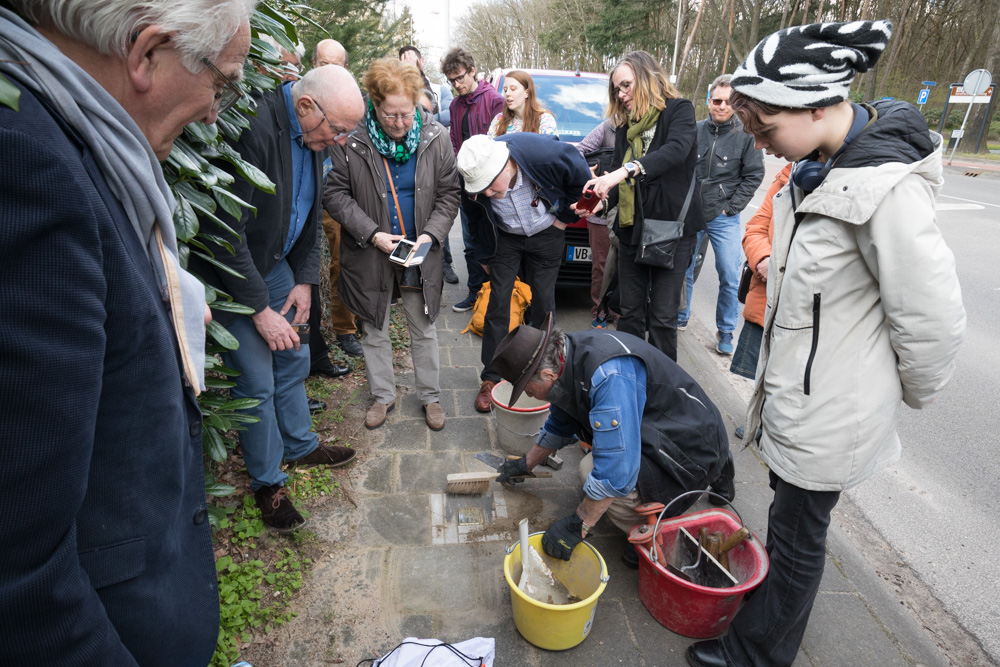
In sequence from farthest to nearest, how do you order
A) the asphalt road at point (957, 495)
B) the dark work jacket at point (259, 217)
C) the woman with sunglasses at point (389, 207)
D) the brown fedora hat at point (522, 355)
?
the woman with sunglasses at point (389, 207) < the asphalt road at point (957, 495) < the brown fedora hat at point (522, 355) < the dark work jacket at point (259, 217)

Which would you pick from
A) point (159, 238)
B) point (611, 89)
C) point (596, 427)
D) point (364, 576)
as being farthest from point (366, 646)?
point (611, 89)

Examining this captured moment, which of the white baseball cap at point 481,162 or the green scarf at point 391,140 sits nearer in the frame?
the green scarf at point 391,140

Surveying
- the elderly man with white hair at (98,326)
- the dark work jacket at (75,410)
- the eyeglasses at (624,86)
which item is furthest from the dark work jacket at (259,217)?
the eyeglasses at (624,86)

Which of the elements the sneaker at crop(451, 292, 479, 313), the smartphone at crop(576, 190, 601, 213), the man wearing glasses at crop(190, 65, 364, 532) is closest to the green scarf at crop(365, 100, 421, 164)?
the man wearing glasses at crop(190, 65, 364, 532)

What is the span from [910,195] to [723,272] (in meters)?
3.44

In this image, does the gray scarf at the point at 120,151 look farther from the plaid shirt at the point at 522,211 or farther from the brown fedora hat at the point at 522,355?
the plaid shirt at the point at 522,211

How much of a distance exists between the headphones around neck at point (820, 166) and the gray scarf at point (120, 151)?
173 cm

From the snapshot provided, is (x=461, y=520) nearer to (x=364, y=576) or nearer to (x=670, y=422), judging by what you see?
(x=364, y=576)

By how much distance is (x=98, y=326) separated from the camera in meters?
0.77

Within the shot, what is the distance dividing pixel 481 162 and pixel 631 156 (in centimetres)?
114

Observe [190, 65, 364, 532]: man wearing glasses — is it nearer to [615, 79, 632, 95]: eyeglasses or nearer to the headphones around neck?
the headphones around neck

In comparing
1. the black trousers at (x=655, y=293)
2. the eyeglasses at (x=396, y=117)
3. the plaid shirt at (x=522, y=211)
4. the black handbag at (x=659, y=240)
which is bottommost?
the black trousers at (x=655, y=293)

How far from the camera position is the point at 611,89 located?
3.89m

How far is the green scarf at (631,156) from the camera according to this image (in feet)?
12.2
